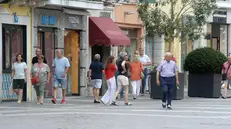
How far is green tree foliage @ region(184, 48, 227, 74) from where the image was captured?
2339 centimetres

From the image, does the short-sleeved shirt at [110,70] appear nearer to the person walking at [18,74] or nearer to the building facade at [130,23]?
the person walking at [18,74]

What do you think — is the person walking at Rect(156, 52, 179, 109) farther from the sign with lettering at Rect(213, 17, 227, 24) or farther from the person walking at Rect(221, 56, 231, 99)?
the sign with lettering at Rect(213, 17, 227, 24)

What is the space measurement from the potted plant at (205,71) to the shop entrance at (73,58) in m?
4.58

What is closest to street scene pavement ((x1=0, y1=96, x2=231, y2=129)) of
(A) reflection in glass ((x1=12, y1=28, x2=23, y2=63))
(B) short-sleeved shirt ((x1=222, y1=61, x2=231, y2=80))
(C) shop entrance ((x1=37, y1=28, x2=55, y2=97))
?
(A) reflection in glass ((x1=12, y1=28, x2=23, y2=63))

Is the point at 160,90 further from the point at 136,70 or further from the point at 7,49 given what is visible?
the point at 7,49

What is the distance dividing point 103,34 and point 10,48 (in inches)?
177

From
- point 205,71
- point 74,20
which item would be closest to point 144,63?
point 205,71

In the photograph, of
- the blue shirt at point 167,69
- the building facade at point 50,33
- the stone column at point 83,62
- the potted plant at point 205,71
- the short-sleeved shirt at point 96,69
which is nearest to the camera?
the blue shirt at point 167,69

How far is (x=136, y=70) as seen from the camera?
23484 mm

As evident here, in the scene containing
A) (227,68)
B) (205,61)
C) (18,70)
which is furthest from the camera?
(227,68)

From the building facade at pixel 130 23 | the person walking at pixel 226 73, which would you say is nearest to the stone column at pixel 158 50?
the building facade at pixel 130 23

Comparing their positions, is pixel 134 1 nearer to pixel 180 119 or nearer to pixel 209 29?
pixel 209 29

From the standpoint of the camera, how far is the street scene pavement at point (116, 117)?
1316 cm

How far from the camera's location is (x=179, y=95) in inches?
902
